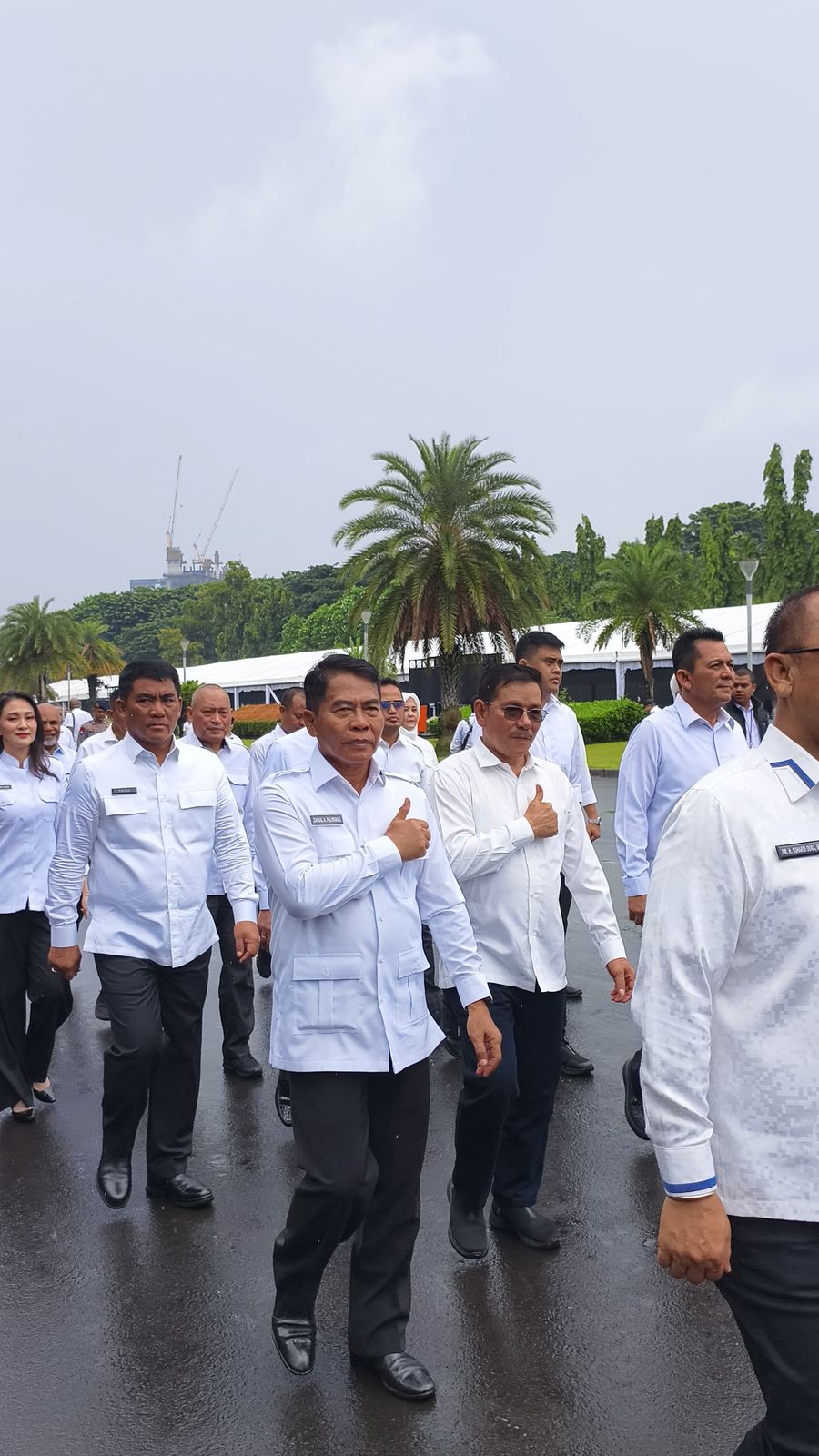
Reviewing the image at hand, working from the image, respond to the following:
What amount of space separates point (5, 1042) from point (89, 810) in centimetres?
165

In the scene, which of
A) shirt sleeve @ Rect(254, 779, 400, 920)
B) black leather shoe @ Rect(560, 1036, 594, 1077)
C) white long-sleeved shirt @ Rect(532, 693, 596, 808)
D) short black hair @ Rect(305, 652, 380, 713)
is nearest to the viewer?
shirt sleeve @ Rect(254, 779, 400, 920)

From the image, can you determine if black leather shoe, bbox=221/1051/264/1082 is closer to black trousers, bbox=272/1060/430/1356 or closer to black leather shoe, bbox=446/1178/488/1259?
black leather shoe, bbox=446/1178/488/1259

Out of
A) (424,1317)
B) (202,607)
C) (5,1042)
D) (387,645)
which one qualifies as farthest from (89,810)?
(202,607)

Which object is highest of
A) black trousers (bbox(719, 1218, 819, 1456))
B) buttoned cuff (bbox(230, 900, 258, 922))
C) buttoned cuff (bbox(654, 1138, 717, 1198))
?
buttoned cuff (bbox(654, 1138, 717, 1198))

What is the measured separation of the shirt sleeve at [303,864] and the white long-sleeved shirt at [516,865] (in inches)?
32.1

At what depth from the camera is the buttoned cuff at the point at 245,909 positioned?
4.86 metres

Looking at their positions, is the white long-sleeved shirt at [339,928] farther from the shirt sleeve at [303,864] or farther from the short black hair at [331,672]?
the short black hair at [331,672]

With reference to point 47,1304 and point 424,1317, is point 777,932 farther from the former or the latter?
point 47,1304

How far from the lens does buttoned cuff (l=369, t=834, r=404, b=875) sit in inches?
131

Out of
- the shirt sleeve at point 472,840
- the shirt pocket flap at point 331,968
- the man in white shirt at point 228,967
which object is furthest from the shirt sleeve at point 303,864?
the man in white shirt at point 228,967

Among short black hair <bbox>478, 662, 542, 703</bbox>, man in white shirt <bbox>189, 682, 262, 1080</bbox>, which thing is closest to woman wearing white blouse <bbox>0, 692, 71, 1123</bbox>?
man in white shirt <bbox>189, 682, 262, 1080</bbox>

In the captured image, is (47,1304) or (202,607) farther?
(202,607)

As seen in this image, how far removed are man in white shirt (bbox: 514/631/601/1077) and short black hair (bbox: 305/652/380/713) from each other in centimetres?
290

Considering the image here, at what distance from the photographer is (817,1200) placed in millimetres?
2105
